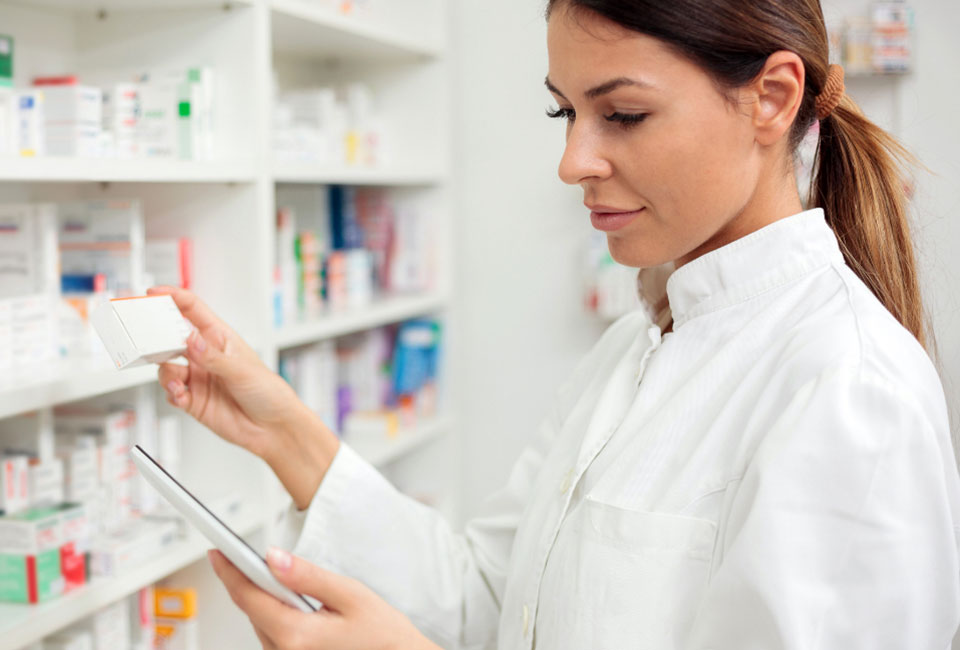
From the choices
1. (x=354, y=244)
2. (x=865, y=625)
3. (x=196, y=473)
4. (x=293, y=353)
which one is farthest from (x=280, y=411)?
(x=354, y=244)

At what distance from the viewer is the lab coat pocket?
0.85m

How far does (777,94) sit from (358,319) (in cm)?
131

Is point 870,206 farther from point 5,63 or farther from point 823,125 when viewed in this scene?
point 5,63

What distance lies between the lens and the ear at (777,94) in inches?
34.3

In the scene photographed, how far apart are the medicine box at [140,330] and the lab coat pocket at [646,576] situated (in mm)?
560

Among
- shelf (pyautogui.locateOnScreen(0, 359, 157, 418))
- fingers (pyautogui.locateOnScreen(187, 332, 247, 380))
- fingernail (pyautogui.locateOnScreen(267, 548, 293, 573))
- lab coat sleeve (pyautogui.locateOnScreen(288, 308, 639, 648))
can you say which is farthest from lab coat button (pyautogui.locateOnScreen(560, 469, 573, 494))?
shelf (pyautogui.locateOnScreen(0, 359, 157, 418))

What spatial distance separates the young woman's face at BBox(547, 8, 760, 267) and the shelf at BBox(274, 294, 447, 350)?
0.95 meters

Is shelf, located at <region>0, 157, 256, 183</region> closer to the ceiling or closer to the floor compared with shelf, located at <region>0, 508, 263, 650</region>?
closer to the ceiling

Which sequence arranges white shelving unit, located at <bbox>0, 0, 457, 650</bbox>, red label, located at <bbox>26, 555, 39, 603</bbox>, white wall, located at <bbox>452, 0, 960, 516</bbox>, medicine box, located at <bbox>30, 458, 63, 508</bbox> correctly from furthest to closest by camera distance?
1. white wall, located at <bbox>452, 0, 960, 516</bbox>
2. white shelving unit, located at <bbox>0, 0, 457, 650</bbox>
3. medicine box, located at <bbox>30, 458, 63, 508</bbox>
4. red label, located at <bbox>26, 555, 39, 603</bbox>

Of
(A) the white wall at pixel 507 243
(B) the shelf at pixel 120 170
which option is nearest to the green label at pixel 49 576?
(B) the shelf at pixel 120 170

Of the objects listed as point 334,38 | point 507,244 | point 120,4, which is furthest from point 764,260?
point 507,244

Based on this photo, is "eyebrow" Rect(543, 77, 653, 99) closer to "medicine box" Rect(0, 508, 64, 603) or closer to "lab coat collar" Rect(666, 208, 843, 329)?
"lab coat collar" Rect(666, 208, 843, 329)

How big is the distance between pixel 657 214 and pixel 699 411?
0.68ft

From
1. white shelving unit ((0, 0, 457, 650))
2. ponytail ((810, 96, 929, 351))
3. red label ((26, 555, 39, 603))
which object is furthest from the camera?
white shelving unit ((0, 0, 457, 650))
